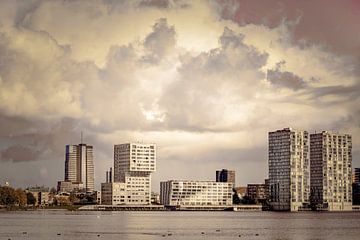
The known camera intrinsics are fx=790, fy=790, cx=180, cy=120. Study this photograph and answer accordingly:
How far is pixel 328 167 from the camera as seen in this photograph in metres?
196

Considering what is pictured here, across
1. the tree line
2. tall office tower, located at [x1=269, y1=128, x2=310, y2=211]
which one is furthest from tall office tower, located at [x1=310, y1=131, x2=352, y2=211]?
the tree line

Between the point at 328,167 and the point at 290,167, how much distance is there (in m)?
11.4

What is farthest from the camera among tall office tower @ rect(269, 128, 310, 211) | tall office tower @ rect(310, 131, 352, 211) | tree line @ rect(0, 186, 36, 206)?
tall office tower @ rect(310, 131, 352, 211)

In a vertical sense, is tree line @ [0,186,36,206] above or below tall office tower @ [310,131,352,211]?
below

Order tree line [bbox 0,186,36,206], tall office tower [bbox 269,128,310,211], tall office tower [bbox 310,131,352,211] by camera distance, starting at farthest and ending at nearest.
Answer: tall office tower [bbox 310,131,352,211] → tall office tower [bbox 269,128,310,211] → tree line [bbox 0,186,36,206]

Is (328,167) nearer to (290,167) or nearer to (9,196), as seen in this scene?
(290,167)

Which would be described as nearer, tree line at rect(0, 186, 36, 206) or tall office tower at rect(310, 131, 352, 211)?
tree line at rect(0, 186, 36, 206)

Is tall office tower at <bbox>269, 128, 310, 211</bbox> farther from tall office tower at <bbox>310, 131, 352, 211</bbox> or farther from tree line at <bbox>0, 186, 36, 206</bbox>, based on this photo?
tree line at <bbox>0, 186, 36, 206</bbox>

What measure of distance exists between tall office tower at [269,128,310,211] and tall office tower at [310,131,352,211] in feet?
12.0

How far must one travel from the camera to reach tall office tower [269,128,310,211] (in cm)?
19100

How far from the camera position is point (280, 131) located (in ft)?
636

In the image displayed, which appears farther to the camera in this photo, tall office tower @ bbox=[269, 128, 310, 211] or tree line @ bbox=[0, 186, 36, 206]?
tall office tower @ bbox=[269, 128, 310, 211]

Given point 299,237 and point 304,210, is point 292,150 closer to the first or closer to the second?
point 304,210

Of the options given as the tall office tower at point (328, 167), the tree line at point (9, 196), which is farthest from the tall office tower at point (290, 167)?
the tree line at point (9, 196)
